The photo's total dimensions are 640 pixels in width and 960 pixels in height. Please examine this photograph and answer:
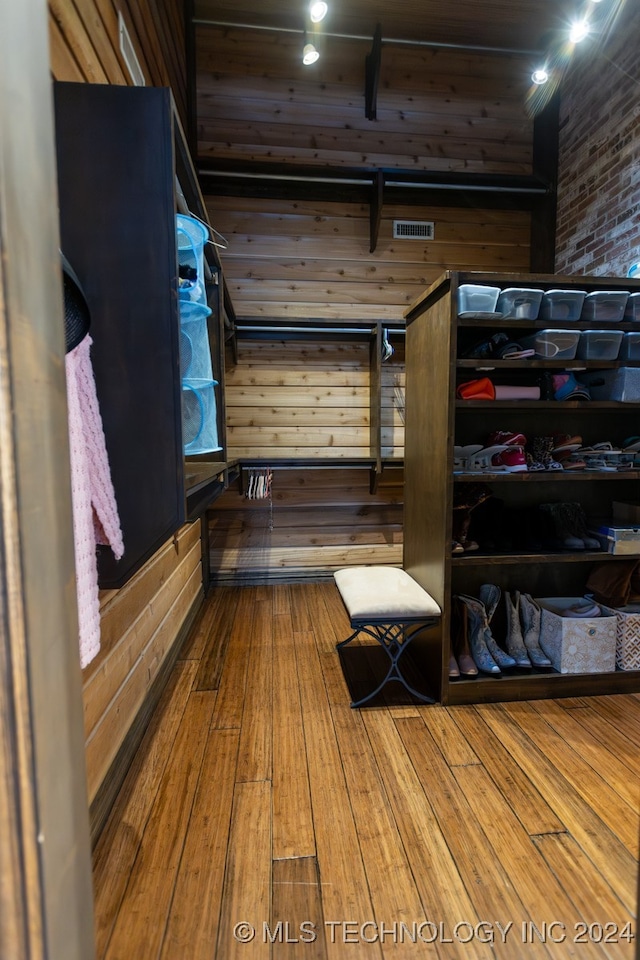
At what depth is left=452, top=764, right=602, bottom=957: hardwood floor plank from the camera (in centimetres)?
112

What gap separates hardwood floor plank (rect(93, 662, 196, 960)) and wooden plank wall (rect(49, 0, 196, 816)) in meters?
0.08

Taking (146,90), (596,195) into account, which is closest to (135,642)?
(146,90)

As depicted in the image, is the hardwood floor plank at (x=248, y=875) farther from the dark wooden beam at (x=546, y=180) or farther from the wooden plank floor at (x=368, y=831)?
the dark wooden beam at (x=546, y=180)

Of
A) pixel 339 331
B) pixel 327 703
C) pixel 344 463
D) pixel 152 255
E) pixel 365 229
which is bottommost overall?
pixel 327 703

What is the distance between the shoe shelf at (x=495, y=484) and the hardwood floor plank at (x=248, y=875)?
0.95 metres

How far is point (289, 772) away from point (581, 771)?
3.33 feet

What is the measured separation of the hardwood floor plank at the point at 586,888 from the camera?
42.7 inches

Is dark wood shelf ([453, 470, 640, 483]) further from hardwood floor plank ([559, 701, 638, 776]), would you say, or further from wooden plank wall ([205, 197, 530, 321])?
wooden plank wall ([205, 197, 530, 321])

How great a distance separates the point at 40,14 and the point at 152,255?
592mm

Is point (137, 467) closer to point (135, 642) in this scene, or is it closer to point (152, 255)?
point (152, 255)

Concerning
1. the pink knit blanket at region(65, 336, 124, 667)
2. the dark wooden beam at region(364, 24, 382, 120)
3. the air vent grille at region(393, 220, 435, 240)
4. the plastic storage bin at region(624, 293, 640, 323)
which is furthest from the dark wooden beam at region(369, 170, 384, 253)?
the pink knit blanket at region(65, 336, 124, 667)

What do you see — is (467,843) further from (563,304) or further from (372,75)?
(372,75)

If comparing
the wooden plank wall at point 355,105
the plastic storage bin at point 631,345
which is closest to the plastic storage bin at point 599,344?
the plastic storage bin at point 631,345

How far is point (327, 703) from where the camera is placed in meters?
2.04
